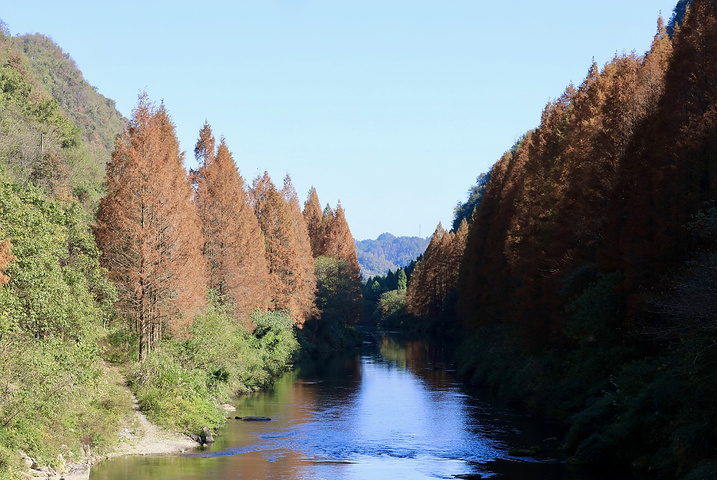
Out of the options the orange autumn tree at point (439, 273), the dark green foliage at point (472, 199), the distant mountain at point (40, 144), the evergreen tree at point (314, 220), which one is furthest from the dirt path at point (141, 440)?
the dark green foliage at point (472, 199)

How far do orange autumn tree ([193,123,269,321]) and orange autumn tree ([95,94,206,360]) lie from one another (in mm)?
15086

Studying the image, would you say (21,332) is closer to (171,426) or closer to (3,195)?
(3,195)

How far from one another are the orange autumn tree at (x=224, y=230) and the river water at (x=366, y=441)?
7.84 metres

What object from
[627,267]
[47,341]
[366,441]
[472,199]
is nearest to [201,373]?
[366,441]

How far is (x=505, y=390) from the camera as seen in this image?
44094mm

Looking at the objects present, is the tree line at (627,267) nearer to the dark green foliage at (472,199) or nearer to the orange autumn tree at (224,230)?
the orange autumn tree at (224,230)

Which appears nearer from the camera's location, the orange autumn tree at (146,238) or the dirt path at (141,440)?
the dirt path at (141,440)

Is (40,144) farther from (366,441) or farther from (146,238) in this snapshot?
(366,441)

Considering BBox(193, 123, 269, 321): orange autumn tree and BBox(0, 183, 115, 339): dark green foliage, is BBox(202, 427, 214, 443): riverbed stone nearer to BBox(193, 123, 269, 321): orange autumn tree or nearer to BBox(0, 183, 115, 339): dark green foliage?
BBox(0, 183, 115, 339): dark green foliage

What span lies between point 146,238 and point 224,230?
63.7ft

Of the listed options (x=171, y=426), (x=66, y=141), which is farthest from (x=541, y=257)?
(x=66, y=141)

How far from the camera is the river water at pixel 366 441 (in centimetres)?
2591

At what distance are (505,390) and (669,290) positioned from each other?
19352 millimetres

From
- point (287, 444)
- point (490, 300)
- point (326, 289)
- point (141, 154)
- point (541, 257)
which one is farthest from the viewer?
point (326, 289)
